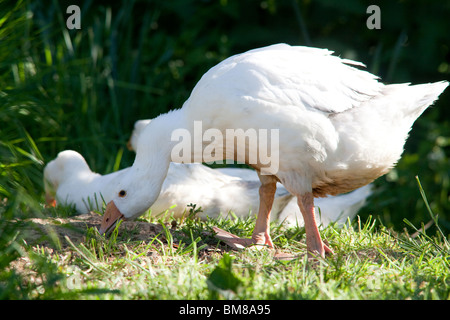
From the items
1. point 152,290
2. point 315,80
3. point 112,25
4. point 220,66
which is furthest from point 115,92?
point 152,290

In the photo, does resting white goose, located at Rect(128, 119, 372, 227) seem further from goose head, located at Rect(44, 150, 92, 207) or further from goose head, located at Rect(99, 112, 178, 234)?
goose head, located at Rect(44, 150, 92, 207)

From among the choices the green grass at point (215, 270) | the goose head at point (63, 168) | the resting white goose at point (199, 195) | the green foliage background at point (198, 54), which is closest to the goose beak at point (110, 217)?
the green grass at point (215, 270)

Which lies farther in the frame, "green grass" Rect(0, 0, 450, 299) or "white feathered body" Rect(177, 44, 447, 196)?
"white feathered body" Rect(177, 44, 447, 196)

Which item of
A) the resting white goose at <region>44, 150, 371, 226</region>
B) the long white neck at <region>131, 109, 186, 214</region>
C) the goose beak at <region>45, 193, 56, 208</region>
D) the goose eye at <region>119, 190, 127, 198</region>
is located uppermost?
the long white neck at <region>131, 109, 186, 214</region>

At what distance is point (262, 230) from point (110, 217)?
1.04 meters

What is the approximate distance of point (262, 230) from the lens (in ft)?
12.3

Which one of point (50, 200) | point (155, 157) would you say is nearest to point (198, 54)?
point (50, 200)

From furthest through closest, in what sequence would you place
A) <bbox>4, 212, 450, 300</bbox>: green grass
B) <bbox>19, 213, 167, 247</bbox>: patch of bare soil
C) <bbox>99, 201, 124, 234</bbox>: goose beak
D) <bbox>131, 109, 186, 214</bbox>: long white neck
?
<bbox>131, 109, 186, 214</bbox>: long white neck < <bbox>99, 201, 124, 234</bbox>: goose beak < <bbox>19, 213, 167, 247</bbox>: patch of bare soil < <bbox>4, 212, 450, 300</bbox>: green grass

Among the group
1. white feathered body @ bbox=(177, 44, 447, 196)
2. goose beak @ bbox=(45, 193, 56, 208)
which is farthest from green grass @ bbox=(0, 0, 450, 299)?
white feathered body @ bbox=(177, 44, 447, 196)

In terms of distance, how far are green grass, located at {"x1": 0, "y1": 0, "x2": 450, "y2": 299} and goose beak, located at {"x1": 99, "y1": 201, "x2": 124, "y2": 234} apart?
96mm

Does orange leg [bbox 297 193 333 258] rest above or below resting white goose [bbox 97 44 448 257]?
below

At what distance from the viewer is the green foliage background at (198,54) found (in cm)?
603

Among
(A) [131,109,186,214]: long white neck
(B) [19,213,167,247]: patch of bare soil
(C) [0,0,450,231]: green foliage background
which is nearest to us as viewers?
(B) [19,213,167,247]: patch of bare soil

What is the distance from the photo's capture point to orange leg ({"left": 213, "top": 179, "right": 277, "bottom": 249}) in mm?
3561
